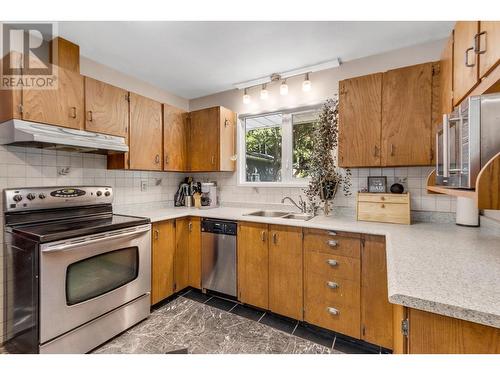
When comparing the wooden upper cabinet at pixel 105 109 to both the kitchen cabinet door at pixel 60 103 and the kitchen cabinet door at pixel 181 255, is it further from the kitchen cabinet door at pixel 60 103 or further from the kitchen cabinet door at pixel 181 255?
the kitchen cabinet door at pixel 181 255

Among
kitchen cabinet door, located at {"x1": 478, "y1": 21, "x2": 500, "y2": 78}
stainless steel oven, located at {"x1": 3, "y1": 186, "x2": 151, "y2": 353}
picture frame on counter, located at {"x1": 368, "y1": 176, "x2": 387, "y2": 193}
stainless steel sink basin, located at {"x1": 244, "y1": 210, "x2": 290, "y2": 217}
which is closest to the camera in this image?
kitchen cabinet door, located at {"x1": 478, "y1": 21, "x2": 500, "y2": 78}

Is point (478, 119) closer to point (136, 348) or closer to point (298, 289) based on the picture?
point (298, 289)

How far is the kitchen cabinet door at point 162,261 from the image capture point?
2295mm

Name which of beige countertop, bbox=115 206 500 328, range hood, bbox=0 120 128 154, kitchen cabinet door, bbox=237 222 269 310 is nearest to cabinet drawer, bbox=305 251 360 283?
beige countertop, bbox=115 206 500 328

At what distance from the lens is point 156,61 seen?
2.39 metres

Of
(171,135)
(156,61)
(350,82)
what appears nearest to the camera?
(350,82)

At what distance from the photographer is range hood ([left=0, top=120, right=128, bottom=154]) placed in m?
1.60

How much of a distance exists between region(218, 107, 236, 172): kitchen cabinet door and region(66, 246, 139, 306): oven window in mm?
1408

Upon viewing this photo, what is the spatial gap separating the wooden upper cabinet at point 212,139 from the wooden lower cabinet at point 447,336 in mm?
2398

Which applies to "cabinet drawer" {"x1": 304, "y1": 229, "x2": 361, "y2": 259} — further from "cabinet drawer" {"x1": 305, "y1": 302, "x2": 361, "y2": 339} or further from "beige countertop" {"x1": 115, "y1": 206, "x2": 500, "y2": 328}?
"cabinet drawer" {"x1": 305, "y1": 302, "x2": 361, "y2": 339}

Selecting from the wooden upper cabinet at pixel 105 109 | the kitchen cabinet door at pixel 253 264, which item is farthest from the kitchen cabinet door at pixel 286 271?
the wooden upper cabinet at pixel 105 109
